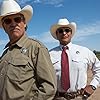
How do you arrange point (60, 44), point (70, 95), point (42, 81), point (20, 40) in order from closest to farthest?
point (42, 81) → point (20, 40) → point (70, 95) → point (60, 44)

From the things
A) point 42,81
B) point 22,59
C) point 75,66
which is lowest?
point 75,66

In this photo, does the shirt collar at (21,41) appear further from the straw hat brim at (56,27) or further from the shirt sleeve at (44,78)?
the straw hat brim at (56,27)

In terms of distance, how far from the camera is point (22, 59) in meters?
3.49

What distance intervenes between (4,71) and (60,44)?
2119 millimetres

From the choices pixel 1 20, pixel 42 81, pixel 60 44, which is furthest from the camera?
pixel 60 44

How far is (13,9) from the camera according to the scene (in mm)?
3879

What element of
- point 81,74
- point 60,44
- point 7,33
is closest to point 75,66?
point 81,74

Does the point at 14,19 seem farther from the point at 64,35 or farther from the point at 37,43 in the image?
the point at 64,35

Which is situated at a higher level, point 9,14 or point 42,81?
point 9,14

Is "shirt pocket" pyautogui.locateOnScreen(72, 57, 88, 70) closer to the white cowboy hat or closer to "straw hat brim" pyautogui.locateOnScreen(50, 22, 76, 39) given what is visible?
"straw hat brim" pyautogui.locateOnScreen(50, 22, 76, 39)

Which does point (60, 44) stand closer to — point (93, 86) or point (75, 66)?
point (75, 66)

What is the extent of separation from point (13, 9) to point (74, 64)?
1719mm

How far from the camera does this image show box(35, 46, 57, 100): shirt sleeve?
338 centimetres

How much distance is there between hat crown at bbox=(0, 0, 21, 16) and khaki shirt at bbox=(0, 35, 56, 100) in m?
0.62
